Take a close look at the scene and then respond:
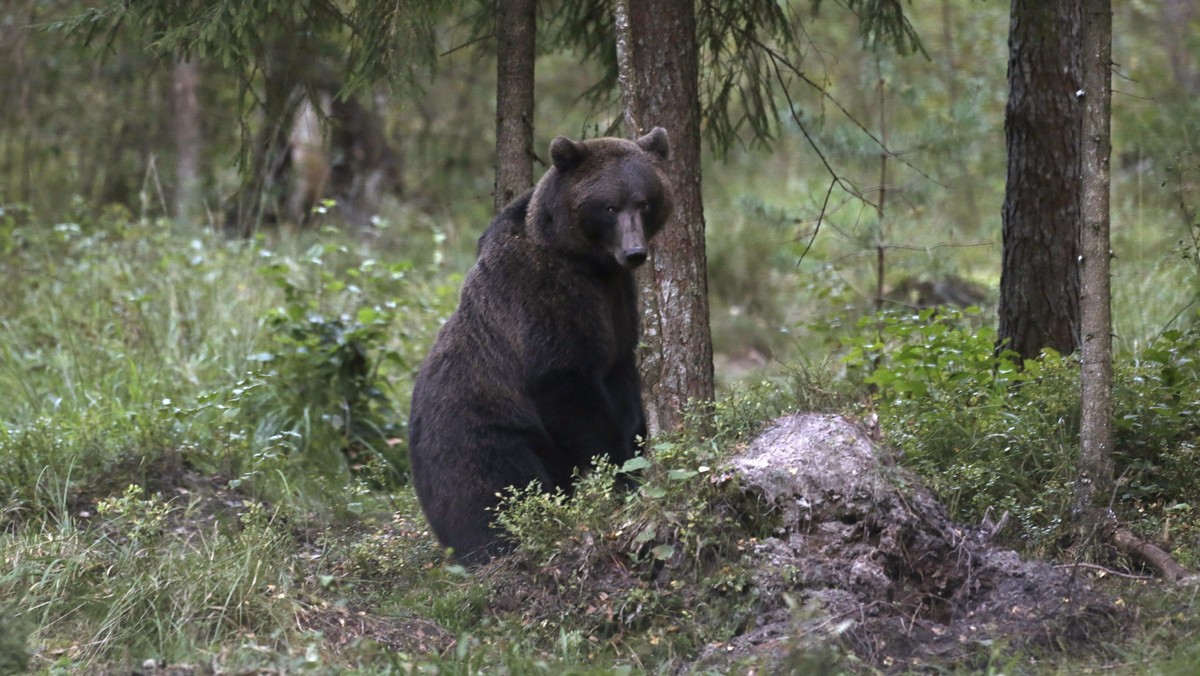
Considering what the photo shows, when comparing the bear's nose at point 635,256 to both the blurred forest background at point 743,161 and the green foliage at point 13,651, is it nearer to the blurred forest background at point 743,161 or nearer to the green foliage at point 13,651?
the blurred forest background at point 743,161

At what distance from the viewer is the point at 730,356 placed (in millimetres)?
12664

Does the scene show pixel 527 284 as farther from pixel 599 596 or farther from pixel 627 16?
pixel 599 596

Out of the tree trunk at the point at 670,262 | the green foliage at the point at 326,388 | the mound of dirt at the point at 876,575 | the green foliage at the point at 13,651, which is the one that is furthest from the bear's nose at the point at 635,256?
the green foliage at the point at 13,651

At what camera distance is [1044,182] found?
6.46 metres

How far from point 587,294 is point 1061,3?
3.22 metres

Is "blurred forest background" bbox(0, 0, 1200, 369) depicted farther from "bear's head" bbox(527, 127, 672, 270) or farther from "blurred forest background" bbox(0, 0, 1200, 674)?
"bear's head" bbox(527, 127, 672, 270)

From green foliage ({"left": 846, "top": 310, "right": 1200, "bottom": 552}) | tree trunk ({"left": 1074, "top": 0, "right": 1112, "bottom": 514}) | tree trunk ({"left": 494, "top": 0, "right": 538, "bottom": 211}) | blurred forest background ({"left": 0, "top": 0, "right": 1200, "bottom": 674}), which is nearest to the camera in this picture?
blurred forest background ({"left": 0, "top": 0, "right": 1200, "bottom": 674})

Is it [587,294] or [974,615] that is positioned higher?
[587,294]

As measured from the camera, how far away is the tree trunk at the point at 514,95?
22.0ft

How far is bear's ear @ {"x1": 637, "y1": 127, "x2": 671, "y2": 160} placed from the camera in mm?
5836

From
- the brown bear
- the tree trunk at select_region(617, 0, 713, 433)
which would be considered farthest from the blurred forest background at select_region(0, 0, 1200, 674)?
the brown bear

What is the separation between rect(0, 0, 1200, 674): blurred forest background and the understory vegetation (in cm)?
2

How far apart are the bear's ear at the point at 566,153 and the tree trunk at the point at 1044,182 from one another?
Result: 8.56 feet

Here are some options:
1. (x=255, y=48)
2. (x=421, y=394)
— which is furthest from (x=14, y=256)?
(x=421, y=394)
